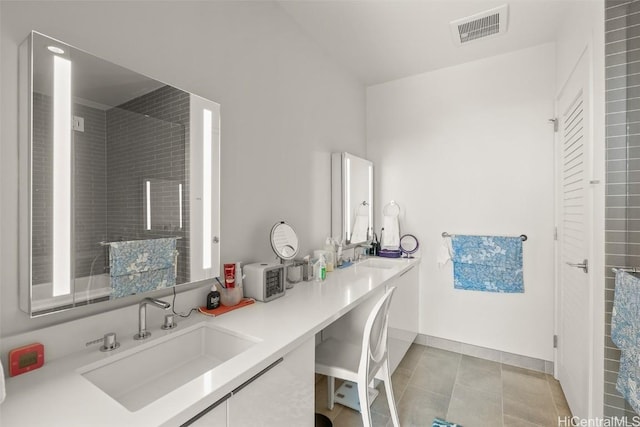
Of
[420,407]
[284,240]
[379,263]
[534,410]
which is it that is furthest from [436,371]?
[284,240]

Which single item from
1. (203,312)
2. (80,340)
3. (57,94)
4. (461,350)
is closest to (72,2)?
(57,94)

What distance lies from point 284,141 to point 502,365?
2577 millimetres

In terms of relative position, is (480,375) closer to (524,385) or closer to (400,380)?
(524,385)

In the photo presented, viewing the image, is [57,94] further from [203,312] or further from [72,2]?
[203,312]

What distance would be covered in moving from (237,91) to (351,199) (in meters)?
1.41

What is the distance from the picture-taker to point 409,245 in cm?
292

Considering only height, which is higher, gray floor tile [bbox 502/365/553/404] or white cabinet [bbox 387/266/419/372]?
white cabinet [bbox 387/266/419/372]

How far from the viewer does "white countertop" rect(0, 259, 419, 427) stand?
0.70 metres

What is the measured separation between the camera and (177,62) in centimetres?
136

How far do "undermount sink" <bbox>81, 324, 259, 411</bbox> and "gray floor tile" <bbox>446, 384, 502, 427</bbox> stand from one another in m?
1.53

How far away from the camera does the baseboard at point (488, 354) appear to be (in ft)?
7.84

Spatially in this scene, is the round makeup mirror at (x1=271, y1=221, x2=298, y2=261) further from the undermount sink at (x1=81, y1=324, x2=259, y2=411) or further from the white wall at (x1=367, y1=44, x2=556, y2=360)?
the white wall at (x1=367, y1=44, x2=556, y2=360)

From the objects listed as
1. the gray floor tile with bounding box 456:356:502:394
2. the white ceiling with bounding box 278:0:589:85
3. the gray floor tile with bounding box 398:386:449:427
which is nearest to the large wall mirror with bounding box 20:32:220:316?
the white ceiling with bounding box 278:0:589:85

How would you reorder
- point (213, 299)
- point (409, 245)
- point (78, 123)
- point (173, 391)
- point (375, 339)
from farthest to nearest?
point (409, 245)
point (375, 339)
point (213, 299)
point (78, 123)
point (173, 391)
